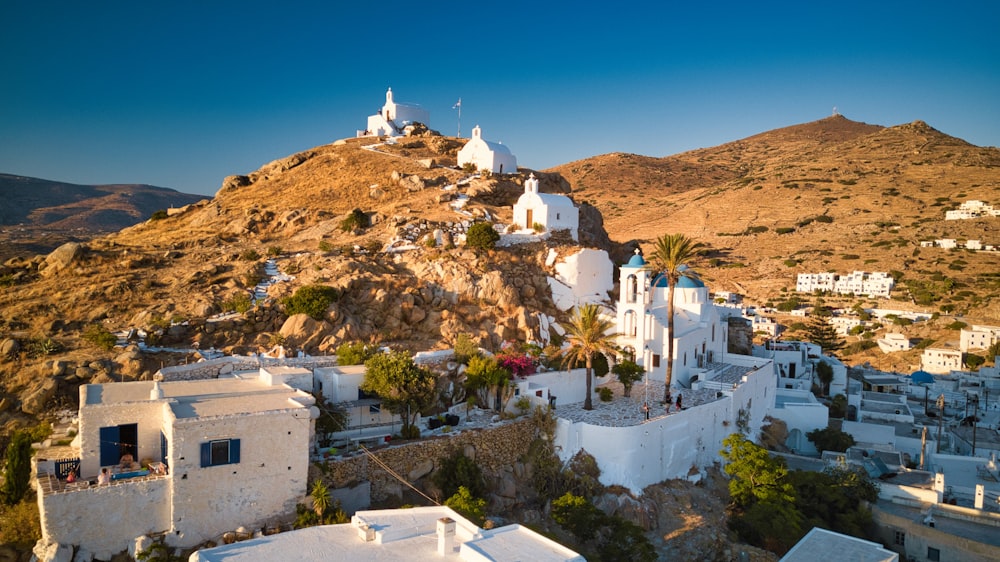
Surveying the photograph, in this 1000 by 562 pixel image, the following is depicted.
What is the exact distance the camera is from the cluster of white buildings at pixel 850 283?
66875mm

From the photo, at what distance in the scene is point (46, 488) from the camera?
14820 mm

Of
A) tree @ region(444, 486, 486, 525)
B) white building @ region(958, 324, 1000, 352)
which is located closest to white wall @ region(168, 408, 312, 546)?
tree @ region(444, 486, 486, 525)

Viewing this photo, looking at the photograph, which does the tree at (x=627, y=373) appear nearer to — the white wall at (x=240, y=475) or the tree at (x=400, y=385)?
the tree at (x=400, y=385)

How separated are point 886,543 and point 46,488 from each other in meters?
26.8

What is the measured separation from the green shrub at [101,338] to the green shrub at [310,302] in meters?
5.91

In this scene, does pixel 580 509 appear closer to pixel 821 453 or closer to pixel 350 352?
pixel 350 352

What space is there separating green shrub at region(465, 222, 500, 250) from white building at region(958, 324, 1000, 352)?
135ft

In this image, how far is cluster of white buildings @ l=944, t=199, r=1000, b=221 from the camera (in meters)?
75.9

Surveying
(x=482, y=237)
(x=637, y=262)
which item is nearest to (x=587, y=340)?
(x=637, y=262)

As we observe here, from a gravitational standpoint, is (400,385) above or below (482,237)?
below

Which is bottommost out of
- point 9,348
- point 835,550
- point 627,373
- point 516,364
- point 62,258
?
point 835,550

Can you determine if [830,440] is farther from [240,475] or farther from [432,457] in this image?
[240,475]

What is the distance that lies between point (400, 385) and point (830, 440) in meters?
Result: 20.8

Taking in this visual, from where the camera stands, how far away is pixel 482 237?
32719 mm
